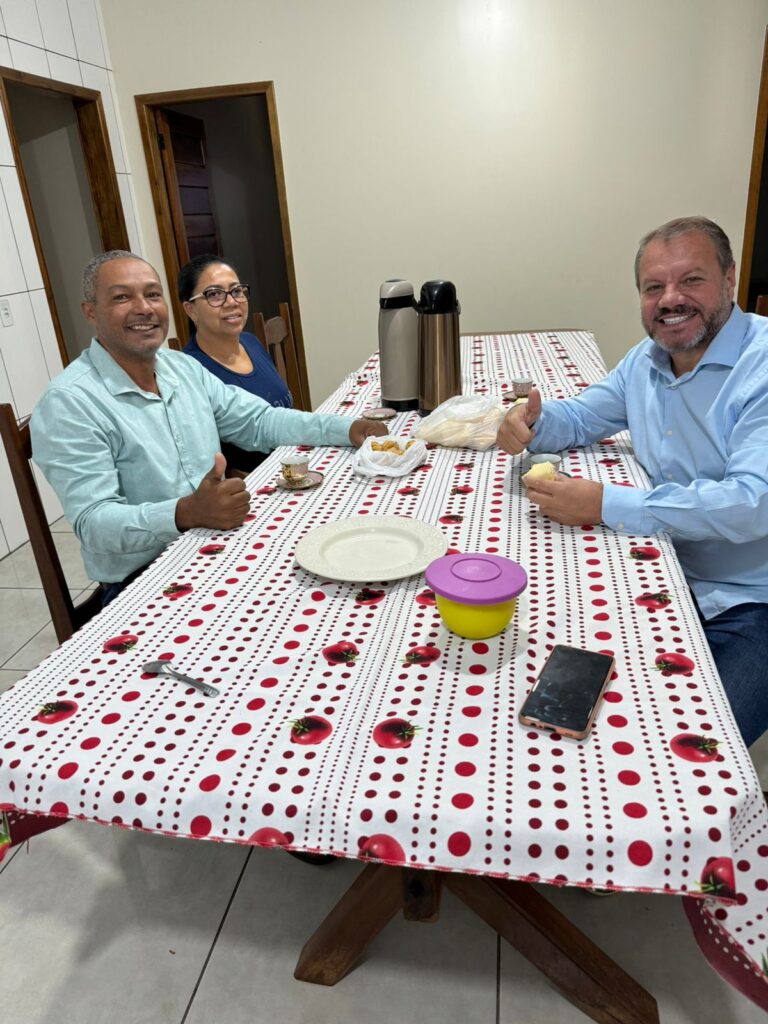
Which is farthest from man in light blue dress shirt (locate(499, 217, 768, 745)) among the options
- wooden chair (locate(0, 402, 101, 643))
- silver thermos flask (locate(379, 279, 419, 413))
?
wooden chair (locate(0, 402, 101, 643))

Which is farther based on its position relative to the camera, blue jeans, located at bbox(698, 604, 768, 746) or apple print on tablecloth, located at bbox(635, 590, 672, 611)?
blue jeans, located at bbox(698, 604, 768, 746)

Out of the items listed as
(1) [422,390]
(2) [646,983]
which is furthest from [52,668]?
(1) [422,390]

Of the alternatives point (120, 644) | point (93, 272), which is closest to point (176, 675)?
point (120, 644)

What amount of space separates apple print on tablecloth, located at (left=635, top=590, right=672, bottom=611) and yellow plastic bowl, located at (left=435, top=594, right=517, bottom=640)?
197 millimetres

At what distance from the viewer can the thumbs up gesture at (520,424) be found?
1511 mm

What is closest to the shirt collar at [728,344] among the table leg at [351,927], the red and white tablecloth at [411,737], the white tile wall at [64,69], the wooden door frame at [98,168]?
the red and white tablecloth at [411,737]

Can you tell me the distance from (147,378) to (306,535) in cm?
73

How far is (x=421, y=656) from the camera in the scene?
34.6 inches

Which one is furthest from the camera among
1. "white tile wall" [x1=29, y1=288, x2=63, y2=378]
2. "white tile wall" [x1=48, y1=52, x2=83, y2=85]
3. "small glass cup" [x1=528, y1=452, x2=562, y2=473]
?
"white tile wall" [x1=48, y1=52, x2=83, y2=85]

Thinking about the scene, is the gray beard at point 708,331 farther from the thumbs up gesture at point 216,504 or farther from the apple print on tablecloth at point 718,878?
the apple print on tablecloth at point 718,878

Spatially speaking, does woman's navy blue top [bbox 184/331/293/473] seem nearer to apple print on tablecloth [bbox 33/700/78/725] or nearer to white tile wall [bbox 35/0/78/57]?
apple print on tablecloth [bbox 33/700/78/725]

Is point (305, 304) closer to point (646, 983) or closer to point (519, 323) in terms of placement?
point (519, 323)

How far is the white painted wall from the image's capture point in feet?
11.7

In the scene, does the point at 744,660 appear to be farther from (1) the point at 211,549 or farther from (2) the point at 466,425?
(1) the point at 211,549
